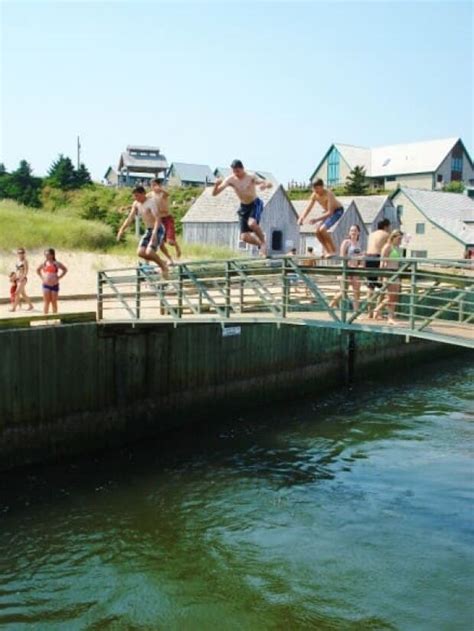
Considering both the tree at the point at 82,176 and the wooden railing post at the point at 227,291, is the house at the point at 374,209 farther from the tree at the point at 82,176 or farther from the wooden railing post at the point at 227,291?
the wooden railing post at the point at 227,291

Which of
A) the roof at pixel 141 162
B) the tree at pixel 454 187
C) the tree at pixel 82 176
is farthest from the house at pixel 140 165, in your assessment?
the tree at pixel 454 187

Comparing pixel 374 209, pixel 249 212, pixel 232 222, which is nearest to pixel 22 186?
pixel 232 222

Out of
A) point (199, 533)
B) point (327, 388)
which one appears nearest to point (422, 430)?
point (327, 388)

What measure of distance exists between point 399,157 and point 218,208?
38.8 metres

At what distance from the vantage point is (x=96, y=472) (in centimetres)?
1420

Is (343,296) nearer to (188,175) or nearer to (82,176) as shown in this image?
(82,176)

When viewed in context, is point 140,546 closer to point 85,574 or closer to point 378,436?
point 85,574

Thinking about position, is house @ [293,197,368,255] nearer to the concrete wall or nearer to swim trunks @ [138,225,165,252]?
the concrete wall

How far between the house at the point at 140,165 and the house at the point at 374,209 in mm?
38852

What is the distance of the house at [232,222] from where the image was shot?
156 ft

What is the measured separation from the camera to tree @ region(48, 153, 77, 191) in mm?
65556

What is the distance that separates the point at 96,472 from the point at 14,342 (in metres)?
2.93

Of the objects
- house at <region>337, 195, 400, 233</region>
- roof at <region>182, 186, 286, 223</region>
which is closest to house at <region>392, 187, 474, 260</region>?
house at <region>337, 195, 400, 233</region>

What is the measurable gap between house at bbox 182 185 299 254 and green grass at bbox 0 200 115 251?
45.0ft
